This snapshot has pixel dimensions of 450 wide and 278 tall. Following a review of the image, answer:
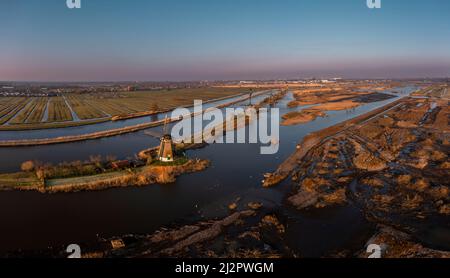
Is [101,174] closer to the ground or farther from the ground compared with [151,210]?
farther from the ground

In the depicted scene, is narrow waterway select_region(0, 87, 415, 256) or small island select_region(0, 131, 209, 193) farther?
small island select_region(0, 131, 209, 193)

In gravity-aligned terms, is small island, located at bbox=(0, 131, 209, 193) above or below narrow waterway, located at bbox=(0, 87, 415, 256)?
above

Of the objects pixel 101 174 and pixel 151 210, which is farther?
pixel 101 174

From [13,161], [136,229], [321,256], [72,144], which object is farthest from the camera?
[72,144]

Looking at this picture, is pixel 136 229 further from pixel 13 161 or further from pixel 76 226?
pixel 13 161

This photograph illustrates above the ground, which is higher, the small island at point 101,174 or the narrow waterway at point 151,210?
the small island at point 101,174

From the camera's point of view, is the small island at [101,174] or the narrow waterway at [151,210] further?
the small island at [101,174]
